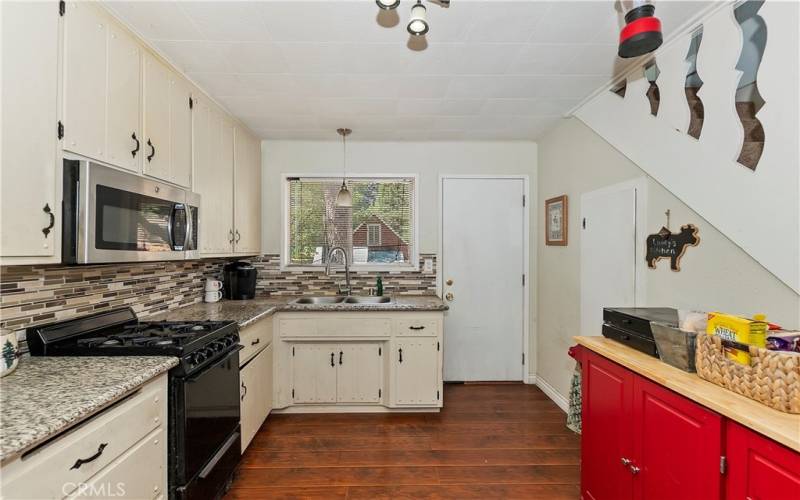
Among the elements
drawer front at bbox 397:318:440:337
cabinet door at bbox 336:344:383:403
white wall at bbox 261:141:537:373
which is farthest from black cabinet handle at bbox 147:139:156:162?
drawer front at bbox 397:318:440:337

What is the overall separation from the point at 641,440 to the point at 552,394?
191 centimetres

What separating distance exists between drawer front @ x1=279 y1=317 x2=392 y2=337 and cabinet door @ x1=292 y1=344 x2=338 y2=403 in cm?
12

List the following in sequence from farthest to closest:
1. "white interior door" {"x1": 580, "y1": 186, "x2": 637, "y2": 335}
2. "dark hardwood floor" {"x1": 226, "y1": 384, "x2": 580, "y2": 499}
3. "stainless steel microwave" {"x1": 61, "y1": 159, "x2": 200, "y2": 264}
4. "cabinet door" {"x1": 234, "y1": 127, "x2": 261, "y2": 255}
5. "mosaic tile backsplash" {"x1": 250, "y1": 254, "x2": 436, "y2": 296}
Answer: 1. "mosaic tile backsplash" {"x1": 250, "y1": 254, "x2": 436, "y2": 296}
2. "cabinet door" {"x1": 234, "y1": 127, "x2": 261, "y2": 255}
3. "white interior door" {"x1": 580, "y1": 186, "x2": 637, "y2": 335}
4. "dark hardwood floor" {"x1": 226, "y1": 384, "x2": 580, "y2": 499}
5. "stainless steel microwave" {"x1": 61, "y1": 159, "x2": 200, "y2": 264}

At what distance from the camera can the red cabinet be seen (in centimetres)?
113

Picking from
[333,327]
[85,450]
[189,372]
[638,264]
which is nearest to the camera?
[85,450]

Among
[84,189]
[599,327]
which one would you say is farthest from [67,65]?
[599,327]

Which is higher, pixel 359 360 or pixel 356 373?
pixel 359 360

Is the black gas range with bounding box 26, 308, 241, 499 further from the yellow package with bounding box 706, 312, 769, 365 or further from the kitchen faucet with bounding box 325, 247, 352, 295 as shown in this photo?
the yellow package with bounding box 706, 312, 769, 365

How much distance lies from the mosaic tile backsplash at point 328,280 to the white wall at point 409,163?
157mm

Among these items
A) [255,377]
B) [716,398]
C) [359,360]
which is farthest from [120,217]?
[716,398]

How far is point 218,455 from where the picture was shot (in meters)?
1.82

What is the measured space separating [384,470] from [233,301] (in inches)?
72.5

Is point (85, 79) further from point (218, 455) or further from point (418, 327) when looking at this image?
point (418, 327)

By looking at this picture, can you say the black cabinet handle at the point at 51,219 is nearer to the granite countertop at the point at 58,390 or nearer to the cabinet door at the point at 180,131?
the granite countertop at the point at 58,390
